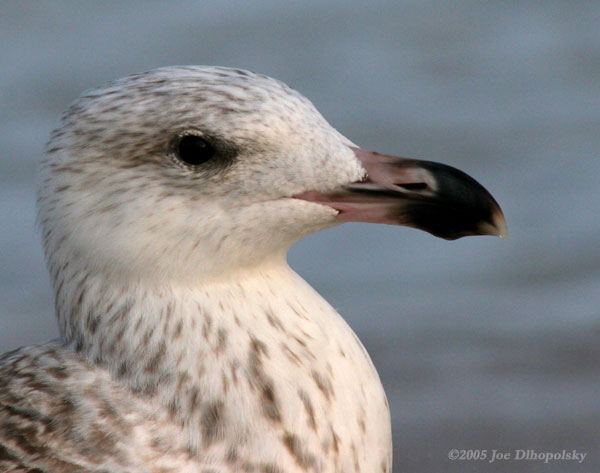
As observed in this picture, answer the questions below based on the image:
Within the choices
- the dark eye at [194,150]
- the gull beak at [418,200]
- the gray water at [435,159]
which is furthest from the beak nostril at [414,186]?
the gray water at [435,159]

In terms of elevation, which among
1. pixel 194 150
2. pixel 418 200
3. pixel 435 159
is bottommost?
pixel 435 159

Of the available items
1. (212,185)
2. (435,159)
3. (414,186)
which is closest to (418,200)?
(414,186)

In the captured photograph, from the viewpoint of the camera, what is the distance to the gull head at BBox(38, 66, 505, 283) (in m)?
3.00

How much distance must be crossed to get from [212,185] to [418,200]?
50 cm

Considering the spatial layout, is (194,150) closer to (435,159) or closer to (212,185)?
(212,185)

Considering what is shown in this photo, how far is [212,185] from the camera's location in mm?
3006

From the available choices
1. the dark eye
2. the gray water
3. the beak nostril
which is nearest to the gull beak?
the beak nostril

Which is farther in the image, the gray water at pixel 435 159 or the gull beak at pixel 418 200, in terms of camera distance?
the gray water at pixel 435 159

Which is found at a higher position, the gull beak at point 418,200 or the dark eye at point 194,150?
the dark eye at point 194,150

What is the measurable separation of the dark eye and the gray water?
2.03 m

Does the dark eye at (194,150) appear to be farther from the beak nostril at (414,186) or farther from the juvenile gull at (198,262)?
the beak nostril at (414,186)

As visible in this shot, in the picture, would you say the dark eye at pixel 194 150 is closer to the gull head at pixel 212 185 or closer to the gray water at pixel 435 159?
the gull head at pixel 212 185

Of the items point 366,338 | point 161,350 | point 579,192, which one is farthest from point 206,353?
point 579,192

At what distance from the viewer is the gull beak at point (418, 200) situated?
3033 mm
